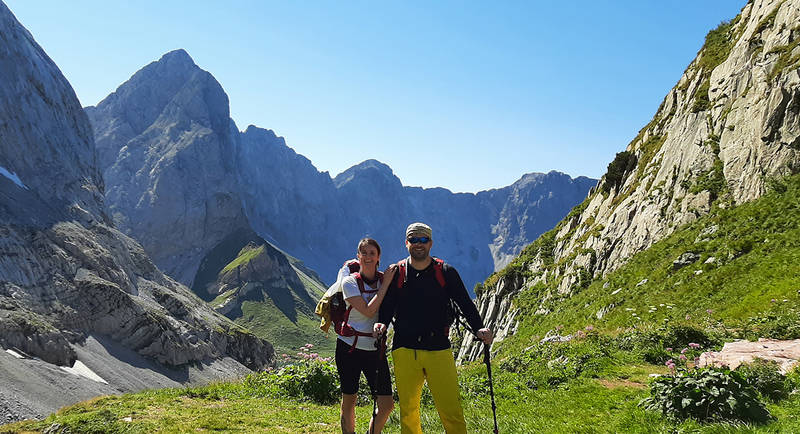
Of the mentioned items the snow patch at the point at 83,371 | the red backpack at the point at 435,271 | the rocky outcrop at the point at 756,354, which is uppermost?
the red backpack at the point at 435,271

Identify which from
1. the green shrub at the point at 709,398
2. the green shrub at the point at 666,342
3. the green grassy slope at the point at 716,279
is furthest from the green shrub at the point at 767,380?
the green grassy slope at the point at 716,279

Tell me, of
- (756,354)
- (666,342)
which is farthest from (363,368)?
(666,342)

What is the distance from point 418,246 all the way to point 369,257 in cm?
93

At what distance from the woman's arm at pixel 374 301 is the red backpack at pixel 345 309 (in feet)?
0.89

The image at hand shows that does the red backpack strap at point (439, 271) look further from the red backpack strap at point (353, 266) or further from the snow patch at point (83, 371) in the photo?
the snow patch at point (83, 371)

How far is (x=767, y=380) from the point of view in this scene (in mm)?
8633

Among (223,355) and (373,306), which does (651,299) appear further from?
(223,355)

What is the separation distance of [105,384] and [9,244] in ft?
164

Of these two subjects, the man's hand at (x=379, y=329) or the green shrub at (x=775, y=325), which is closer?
the man's hand at (x=379, y=329)

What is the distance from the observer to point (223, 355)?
146 metres

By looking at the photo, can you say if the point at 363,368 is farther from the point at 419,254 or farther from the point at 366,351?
the point at 419,254

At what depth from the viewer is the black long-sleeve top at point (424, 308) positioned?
22.3 ft

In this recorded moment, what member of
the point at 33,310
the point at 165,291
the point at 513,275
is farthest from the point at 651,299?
the point at 165,291

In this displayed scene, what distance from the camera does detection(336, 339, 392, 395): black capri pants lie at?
7.51m
